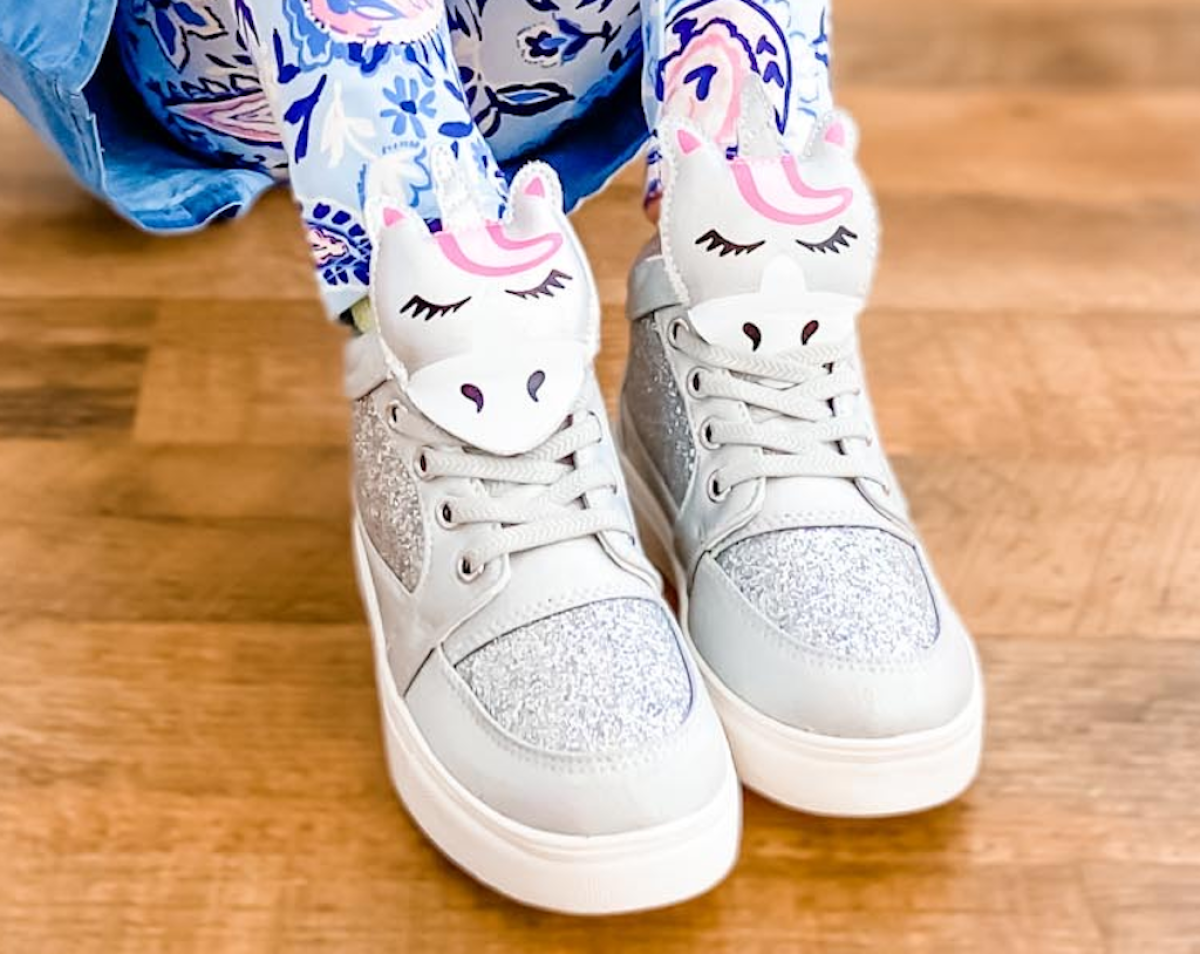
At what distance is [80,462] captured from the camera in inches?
30.2

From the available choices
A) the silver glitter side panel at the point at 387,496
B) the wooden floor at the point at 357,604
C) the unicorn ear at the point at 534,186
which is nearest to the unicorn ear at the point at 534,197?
the unicorn ear at the point at 534,186

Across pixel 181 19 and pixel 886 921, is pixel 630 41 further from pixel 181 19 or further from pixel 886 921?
pixel 886 921

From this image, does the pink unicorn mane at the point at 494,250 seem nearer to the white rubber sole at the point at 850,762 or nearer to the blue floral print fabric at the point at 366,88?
the blue floral print fabric at the point at 366,88

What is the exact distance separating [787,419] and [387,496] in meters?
0.17

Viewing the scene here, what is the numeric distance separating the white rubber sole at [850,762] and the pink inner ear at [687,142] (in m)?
0.21

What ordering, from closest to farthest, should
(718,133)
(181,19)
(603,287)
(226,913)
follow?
(226,913) < (718,133) < (181,19) < (603,287)

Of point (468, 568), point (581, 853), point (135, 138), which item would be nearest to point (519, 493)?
point (468, 568)

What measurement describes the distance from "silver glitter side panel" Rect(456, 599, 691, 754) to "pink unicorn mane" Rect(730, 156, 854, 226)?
0.16 m

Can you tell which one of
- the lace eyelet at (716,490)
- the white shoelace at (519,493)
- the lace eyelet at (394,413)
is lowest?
the lace eyelet at (716,490)

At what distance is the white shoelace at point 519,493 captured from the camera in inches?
22.4

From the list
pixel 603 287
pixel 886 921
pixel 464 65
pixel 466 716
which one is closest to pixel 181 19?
pixel 464 65

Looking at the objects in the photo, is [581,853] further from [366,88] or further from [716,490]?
[366,88]

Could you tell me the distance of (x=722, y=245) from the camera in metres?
0.60

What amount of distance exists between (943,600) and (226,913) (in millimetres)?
301
